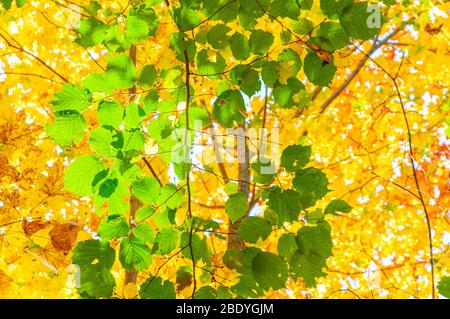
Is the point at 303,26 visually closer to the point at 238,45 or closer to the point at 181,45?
the point at 238,45

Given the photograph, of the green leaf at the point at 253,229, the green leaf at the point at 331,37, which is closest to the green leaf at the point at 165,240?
the green leaf at the point at 253,229

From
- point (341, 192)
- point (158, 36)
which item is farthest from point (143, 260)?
point (341, 192)

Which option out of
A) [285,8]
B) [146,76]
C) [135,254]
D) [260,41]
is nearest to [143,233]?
[135,254]

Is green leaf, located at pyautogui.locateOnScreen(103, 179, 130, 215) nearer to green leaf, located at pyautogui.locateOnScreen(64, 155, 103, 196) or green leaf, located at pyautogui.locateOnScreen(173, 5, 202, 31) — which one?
green leaf, located at pyautogui.locateOnScreen(64, 155, 103, 196)

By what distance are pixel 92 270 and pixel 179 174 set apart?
38 cm

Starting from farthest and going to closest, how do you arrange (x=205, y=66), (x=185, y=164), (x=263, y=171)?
(x=205, y=66) → (x=263, y=171) → (x=185, y=164)

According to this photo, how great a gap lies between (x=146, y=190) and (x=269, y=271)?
1.56 ft

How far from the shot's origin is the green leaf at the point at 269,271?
4.33 ft

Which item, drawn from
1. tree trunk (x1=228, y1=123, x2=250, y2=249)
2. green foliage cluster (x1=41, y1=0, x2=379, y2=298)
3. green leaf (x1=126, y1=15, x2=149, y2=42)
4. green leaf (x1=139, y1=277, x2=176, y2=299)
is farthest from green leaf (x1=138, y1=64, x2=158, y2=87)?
tree trunk (x1=228, y1=123, x2=250, y2=249)

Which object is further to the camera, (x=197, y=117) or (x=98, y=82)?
(x=197, y=117)

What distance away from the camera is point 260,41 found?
4.51 ft

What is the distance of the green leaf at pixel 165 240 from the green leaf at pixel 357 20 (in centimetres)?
85

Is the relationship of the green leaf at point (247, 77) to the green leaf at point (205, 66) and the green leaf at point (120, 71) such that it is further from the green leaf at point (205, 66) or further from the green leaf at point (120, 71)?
the green leaf at point (120, 71)

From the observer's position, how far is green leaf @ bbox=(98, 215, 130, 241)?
1201mm
